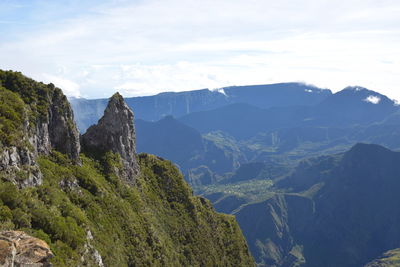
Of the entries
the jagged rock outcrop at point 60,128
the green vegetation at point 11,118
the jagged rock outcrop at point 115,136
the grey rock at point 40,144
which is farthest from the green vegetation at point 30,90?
the jagged rock outcrop at point 115,136

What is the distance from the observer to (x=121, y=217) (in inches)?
3590

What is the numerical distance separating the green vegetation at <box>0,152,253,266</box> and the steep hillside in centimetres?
20

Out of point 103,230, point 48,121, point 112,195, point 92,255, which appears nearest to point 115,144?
point 112,195

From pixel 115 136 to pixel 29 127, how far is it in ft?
135

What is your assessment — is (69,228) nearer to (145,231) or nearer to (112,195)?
(112,195)

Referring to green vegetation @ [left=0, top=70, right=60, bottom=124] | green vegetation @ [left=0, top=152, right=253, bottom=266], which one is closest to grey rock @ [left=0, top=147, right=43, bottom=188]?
green vegetation @ [left=0, top=152, right=253, bottom=266]

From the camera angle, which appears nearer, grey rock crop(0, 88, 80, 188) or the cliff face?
grey rock crop(0, 88, 80, 188)

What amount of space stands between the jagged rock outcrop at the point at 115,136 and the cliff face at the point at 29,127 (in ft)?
56.1

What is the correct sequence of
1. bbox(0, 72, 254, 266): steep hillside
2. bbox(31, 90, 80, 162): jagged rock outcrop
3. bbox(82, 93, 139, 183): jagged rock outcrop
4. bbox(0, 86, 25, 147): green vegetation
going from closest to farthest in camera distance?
bbox(0, 72, 254, 266): steep hillside
bbox(0, 86, 25, 147): green vegetation
bbox(31, 90, 80, 162): jagged rock outcrop
bbox(82, 93, 139, 183): jagged rock outcrop

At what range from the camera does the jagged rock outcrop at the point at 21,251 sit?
111ft

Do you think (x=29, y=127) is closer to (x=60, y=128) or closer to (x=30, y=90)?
(x=30, y=90)

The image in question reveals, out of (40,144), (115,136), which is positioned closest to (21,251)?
(40,144)

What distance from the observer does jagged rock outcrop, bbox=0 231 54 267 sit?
33875mm

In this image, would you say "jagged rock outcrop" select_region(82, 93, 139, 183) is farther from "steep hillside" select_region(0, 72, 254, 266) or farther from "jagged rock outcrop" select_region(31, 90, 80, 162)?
"jagged rock outcrop" select_region(31, 90, 80, 162)
